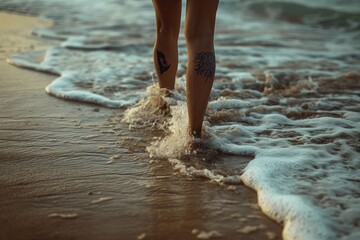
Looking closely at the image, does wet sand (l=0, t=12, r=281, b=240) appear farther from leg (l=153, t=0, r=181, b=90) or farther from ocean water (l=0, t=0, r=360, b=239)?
leg (l=153, t=0, r=181, b=90)

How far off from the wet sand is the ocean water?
11 centimetres

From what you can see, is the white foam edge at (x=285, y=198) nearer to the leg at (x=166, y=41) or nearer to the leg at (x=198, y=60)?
the leg at (x=198, y=60)

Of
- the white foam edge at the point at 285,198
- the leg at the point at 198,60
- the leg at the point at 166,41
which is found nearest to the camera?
the white foam edge at the point at 285,198

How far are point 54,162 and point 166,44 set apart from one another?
114 centimetres

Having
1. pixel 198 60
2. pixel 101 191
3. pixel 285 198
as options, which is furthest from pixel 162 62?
pixel 285 198

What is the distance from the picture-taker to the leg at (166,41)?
2.99 metres

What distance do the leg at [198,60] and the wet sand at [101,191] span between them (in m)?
0.32

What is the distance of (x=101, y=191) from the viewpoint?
214cm

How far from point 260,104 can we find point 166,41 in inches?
39.5

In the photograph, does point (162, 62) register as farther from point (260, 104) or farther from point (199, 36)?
point (260, 104)

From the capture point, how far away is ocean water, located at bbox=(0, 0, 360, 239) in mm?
2135

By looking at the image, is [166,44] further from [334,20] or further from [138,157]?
[334,20]

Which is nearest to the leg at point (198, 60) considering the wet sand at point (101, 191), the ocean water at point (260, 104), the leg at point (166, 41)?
the ocean water at point (260, 104)

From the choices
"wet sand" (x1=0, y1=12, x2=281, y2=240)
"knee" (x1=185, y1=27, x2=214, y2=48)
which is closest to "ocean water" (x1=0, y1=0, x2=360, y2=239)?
"wet sand" (x1=0, y1=12, x2=281, y2=240)
